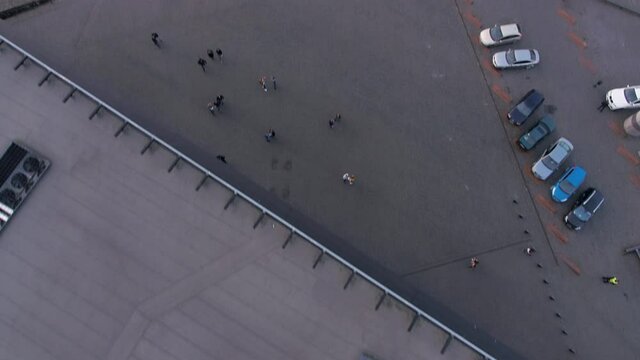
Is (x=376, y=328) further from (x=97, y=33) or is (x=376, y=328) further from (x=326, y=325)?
(x=97, y=33)

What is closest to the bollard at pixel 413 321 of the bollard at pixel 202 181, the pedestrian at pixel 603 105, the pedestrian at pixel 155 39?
the bollard at pixel 202 181

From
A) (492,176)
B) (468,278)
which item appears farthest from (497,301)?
(492,176)

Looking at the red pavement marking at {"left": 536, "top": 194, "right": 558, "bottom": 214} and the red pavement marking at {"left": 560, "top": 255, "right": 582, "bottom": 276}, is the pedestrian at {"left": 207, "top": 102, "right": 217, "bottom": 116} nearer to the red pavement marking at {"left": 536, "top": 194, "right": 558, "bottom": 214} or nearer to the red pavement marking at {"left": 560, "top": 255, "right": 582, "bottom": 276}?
the red pavement marking at {"left": 536, "top": 194, "right": 558, "bottom": 214}

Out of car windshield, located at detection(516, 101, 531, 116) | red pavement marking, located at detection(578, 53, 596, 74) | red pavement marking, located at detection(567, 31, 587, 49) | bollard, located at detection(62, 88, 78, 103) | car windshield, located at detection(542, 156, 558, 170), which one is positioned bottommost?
bollard, located at detection(62, 88, 78, 103)

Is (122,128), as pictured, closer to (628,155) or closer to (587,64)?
(587,64)

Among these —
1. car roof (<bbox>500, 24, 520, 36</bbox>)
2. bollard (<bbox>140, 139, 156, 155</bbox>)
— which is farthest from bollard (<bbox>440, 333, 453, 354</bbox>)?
car roof (<bbox>500, 24, 520, 36</bbox>)

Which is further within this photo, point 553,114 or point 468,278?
point 553,114
